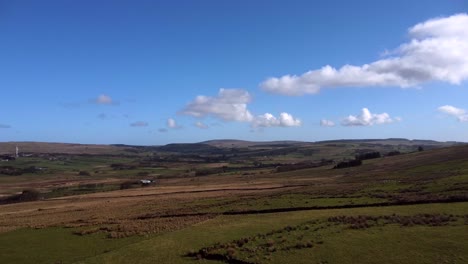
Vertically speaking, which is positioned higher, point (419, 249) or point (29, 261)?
point (419, 249)

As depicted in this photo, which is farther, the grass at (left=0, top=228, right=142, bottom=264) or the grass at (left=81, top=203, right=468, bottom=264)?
the grass at (left=0, top=228, right=142, bottom=264)

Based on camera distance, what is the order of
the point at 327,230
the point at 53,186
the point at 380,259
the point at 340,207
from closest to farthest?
the point at 380,259
the point at 327,230
the point at 340,207
the point at 53,186

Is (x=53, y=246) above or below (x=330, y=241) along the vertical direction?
below

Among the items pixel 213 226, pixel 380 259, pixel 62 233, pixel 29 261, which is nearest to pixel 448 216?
pixel 380 259

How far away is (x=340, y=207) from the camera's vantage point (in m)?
46.1

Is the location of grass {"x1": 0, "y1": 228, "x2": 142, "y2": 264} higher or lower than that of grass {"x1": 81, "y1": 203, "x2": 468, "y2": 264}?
lower

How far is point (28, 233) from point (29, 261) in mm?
14187

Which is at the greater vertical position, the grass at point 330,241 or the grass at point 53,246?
A: the grass at point 330,241

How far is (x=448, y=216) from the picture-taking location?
3419 cm

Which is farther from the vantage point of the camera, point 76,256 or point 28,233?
point 28,233

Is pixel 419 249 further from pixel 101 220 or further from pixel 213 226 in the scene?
pixel 101 220

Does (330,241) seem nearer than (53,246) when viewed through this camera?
Yes

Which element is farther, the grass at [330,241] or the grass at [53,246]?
the grass at [53,246]

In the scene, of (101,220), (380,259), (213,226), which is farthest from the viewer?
(101,220)
